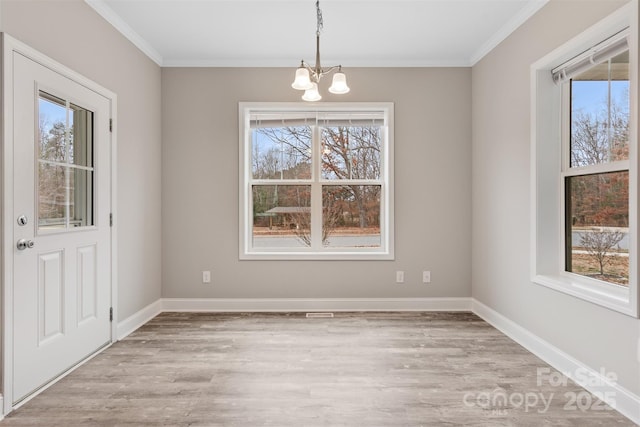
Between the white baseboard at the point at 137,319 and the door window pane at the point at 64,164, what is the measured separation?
39.8 inches

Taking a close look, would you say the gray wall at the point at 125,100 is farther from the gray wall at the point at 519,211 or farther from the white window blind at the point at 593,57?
the white window blind at the point at 593,57

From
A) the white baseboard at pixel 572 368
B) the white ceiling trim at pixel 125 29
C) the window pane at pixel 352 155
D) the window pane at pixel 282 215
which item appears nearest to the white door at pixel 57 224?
the white ceiling trim at pixel 125 29

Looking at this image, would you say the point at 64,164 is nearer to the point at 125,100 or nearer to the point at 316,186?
→ the point at 125,100

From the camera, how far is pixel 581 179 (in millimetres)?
2697

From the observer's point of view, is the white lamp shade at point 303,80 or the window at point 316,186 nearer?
the white lamp shade at point 303,80

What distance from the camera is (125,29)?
3.31 meters

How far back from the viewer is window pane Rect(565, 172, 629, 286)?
2.34m

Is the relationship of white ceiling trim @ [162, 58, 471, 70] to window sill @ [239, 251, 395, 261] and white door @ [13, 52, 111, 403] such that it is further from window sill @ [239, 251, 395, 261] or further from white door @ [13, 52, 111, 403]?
window sill @ [239, 251, 395, 261]

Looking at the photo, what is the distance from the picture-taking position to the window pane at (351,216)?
4238 millimetres

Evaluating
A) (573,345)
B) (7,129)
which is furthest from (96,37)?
(573,345)

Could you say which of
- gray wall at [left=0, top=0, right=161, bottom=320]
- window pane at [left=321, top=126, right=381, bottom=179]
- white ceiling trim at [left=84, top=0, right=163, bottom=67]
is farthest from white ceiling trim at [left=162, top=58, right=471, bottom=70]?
window pane at [left=321, top=126, right=381, bottom=179]

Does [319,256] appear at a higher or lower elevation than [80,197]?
lower

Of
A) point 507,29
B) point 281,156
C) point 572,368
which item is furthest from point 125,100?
point 572,368

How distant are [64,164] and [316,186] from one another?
2361 mm
